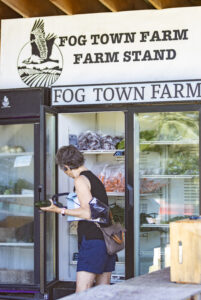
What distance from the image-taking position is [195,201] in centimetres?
774

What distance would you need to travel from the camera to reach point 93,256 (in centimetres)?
574

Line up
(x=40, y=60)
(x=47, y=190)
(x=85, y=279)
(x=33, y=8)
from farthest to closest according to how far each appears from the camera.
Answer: (x=33, y=8) → (x=40, y=60) → (x=47, y=190) → (x=85, y=279)

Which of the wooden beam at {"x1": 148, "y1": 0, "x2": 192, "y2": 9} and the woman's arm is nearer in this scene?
the woman's arm

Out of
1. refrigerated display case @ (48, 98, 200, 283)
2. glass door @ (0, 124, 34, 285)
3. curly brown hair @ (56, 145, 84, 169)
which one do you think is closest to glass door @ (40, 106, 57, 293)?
refrigerated display case @ (48, 98, 200, 283)

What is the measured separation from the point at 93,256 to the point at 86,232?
0.21 metres

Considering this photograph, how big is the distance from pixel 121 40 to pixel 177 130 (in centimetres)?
121

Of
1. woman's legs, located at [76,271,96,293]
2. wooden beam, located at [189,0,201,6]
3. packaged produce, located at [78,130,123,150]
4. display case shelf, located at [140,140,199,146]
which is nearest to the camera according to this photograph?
woman's legs, located at [76,271,96,293]

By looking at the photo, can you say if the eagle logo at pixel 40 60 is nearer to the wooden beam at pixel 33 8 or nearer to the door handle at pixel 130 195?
the wooden beam at pixel 33 8

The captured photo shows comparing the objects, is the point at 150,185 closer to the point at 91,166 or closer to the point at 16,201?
the point at 91,166

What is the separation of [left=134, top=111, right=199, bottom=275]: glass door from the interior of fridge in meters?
0.27

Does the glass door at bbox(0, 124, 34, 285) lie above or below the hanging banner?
below

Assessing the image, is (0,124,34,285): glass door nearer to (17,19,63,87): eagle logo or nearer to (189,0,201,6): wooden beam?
(17,19,63,87): eagle logo

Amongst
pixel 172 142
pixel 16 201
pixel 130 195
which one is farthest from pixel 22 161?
pixel 172 142

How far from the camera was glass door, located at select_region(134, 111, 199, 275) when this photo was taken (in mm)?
7688
